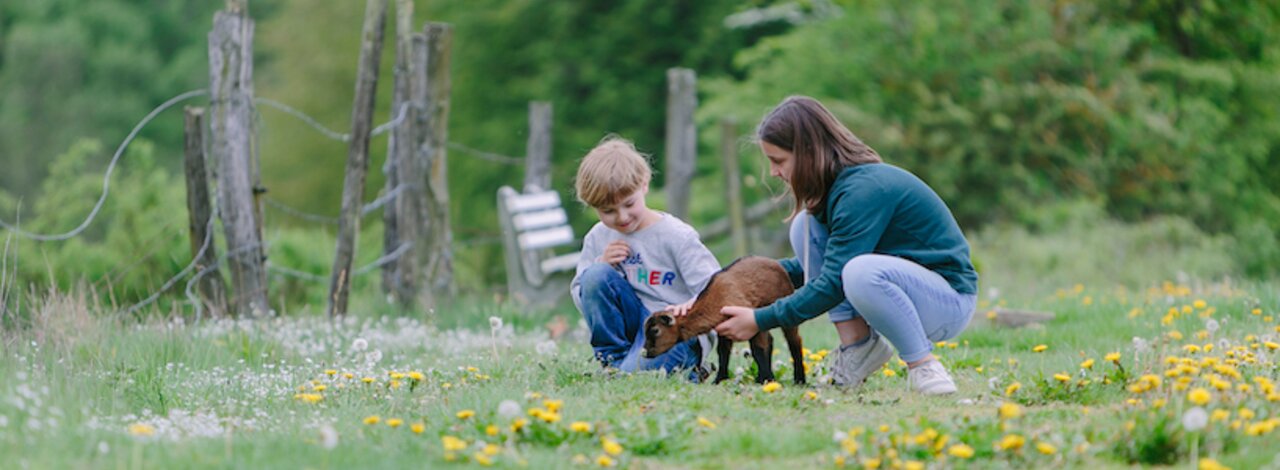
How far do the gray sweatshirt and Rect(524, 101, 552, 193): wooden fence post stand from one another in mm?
6357

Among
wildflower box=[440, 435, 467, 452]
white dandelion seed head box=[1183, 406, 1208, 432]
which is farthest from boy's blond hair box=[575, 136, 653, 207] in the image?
white dandelion seed head box=[1183, 406, 1208, 432]

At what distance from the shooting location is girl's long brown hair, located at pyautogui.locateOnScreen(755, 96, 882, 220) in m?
4.83

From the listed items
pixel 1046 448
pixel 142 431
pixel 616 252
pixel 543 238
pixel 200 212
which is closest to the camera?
pixel 1046 448

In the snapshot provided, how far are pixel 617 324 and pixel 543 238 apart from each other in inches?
222

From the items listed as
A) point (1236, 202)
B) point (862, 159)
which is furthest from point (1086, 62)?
point (862, 159)

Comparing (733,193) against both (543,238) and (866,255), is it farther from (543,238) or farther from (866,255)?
(866,255)

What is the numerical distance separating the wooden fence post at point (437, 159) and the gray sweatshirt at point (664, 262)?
12.1 ft

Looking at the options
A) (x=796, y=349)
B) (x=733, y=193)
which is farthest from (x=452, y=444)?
(x=733, y=193)

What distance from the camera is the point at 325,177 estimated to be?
25.0 metres

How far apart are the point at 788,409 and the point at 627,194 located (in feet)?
3.88

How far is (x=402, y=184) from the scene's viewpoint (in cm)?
875

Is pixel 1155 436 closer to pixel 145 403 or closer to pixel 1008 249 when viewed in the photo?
pixel 145 403

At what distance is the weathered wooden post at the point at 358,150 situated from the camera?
26.7 ft

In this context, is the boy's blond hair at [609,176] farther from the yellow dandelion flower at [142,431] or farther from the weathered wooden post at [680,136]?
the weathered wooden post at [680,136]
